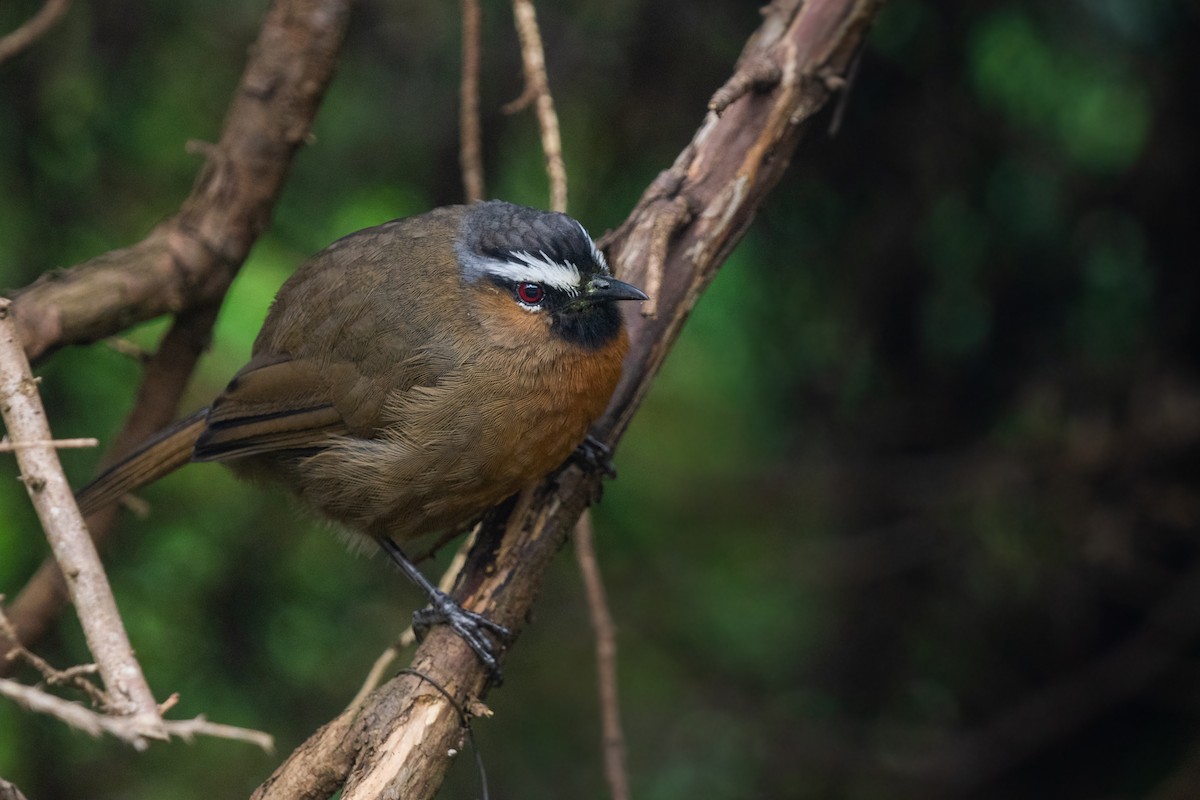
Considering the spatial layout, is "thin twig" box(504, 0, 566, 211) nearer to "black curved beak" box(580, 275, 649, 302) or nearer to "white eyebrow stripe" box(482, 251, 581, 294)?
"white eyebrow stripe" box(482, 251, 581, 294)

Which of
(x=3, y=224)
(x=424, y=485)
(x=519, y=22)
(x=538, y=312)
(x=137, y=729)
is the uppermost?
(x=519, y=22)

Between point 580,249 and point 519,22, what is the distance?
78cm

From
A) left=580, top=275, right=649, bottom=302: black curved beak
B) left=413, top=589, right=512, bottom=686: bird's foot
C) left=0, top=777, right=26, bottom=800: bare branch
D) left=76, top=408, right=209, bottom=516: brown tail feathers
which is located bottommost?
left=0, top=777, right=26, bottom=800: bare branch

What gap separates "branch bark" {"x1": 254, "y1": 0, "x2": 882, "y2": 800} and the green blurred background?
131 centimetres

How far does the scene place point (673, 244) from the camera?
3480 millimetres

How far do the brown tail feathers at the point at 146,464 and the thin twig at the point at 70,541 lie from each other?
4.49ft

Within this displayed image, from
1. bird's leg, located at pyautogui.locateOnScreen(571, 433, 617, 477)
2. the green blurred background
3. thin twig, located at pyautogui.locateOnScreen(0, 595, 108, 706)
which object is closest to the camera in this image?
thin twig, located at pyautogui.locateOnScreen(0, 595, 108, 706)

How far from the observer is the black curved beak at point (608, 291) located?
10.9 ft

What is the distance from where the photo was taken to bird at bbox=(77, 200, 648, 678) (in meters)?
3.44

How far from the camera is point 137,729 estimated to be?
199 centimetres

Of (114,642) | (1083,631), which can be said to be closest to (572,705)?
(1083,631)

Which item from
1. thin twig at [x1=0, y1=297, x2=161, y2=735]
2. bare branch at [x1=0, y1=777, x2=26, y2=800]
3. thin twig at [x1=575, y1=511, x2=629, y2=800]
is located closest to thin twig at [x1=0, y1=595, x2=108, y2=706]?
thin twig at [x1=0, y1=297, x2=161, y2=735]

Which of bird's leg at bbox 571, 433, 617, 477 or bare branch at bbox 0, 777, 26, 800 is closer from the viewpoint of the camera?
bare branch at bbox 0, 777, 26, 800

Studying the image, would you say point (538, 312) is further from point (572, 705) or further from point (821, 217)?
point (572, 705)
